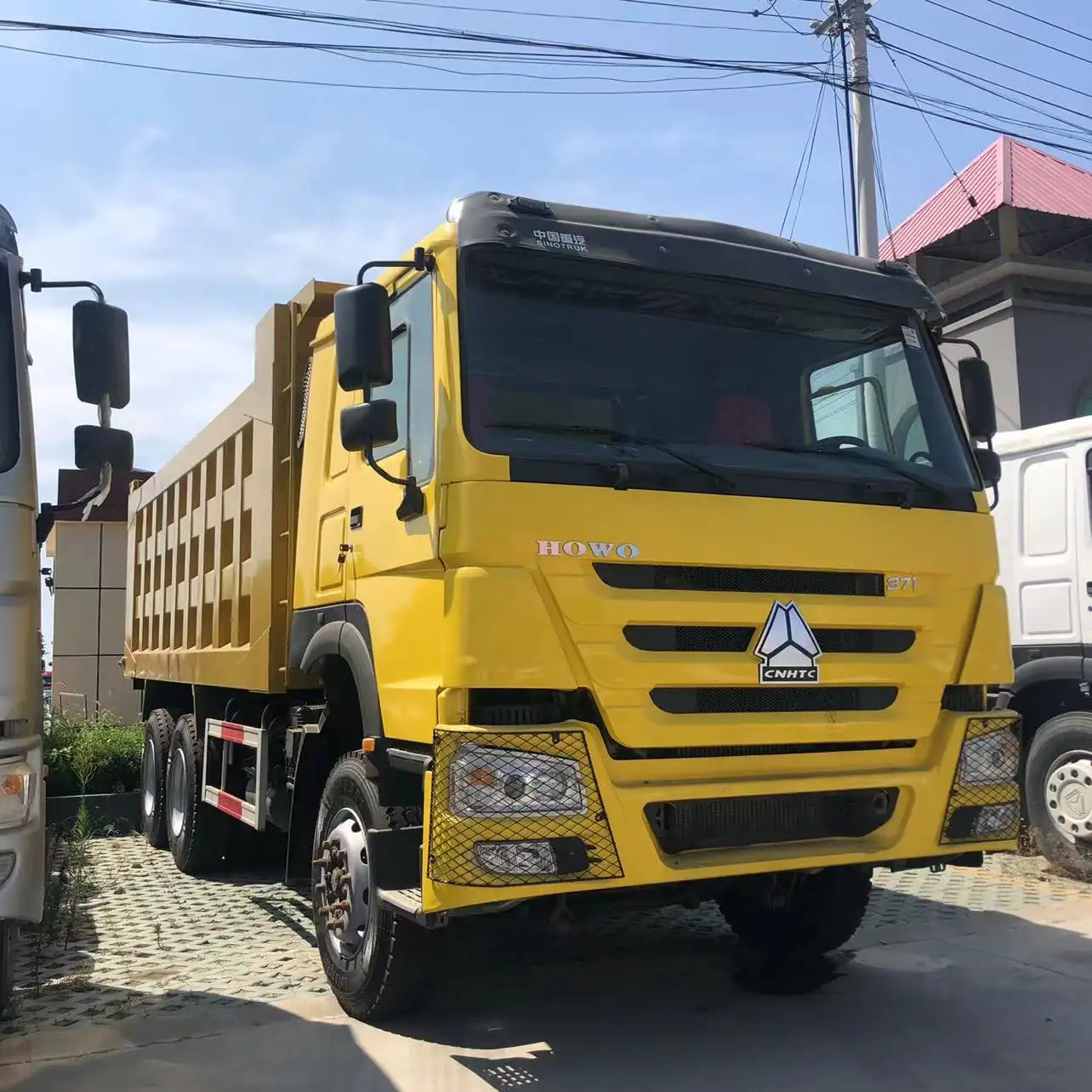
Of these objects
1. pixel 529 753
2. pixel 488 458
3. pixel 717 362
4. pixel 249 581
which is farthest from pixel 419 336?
pixel 249 581

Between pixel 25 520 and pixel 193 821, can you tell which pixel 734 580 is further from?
pixel 193 821

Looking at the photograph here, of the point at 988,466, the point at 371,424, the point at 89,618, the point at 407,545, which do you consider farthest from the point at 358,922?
the point at 89,618

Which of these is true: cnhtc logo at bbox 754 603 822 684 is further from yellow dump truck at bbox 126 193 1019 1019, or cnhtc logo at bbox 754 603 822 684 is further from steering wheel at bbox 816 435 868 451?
steering wheel at bbox 816 435 868 451

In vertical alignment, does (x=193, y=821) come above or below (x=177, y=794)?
below

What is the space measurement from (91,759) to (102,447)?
6.04m

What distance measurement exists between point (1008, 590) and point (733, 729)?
14.3 feet

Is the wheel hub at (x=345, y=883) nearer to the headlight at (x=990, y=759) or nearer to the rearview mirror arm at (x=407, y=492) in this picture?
the rearview mirror arm at (x=407, y=492)

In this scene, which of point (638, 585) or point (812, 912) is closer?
point (638, 585)

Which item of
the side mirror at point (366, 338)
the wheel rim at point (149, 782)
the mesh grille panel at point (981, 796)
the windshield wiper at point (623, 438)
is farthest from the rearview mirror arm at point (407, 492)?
the wheel rim at point (149, 782)

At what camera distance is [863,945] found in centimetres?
541

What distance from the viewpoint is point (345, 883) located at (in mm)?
4250

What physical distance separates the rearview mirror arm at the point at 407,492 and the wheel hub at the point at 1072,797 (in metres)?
4.78

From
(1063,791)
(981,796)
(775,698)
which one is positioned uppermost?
(775,698)

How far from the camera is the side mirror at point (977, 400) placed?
4707mm
